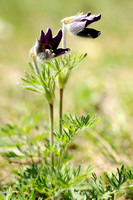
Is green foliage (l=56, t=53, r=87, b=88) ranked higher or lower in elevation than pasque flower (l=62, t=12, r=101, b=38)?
lower

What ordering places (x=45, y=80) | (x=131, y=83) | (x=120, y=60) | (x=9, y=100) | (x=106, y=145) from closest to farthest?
(x=45, y=80) → (x=106, y=145) → (x=9, y=100) → (x=131, y=83) → (x=120, y=60)

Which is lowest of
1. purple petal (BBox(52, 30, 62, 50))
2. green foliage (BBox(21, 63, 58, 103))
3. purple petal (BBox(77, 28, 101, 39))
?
green foliage (BBox(21, 63, 58, 103))

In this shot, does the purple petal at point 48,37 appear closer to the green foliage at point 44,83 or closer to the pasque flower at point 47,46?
the pasque flower at point 47,46

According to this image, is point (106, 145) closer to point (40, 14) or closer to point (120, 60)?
point (120, 60)

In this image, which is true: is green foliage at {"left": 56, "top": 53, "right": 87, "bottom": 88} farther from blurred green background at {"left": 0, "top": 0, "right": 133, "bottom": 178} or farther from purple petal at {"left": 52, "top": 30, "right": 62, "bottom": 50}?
blurred green background at {"left": 0, "top": 0, "right": 133, "bottom": 178}

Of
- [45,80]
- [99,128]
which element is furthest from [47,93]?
[99,128]

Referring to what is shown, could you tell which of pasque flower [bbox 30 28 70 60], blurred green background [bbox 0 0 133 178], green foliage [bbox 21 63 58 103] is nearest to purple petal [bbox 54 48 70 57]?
pasque flower [bbox 30 28 70 60]
